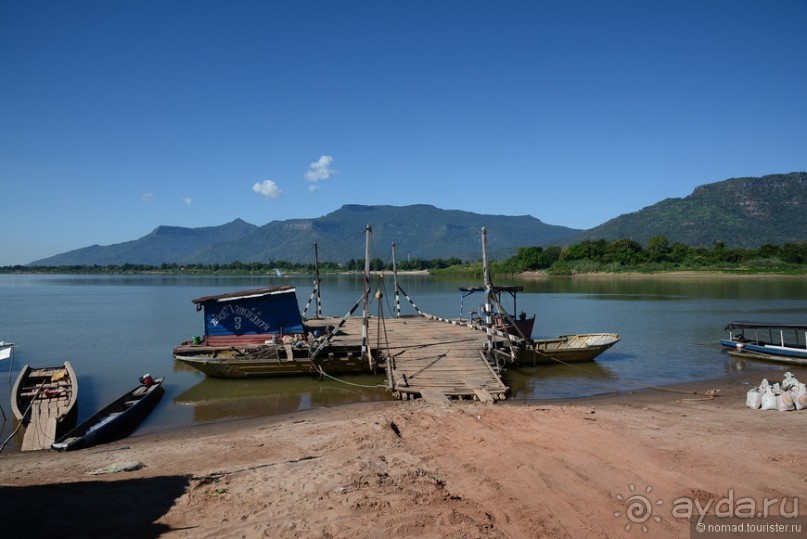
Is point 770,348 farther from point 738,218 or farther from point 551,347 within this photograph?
point 738,218

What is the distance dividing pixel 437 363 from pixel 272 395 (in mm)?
5973

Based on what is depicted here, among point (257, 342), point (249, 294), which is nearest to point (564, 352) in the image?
point (257, 342)

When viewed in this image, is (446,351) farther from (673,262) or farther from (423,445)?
(673,262)

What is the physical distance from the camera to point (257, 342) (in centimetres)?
2150

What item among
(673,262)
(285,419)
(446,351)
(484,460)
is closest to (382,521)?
(484,460)

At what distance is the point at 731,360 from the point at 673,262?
78783 mm

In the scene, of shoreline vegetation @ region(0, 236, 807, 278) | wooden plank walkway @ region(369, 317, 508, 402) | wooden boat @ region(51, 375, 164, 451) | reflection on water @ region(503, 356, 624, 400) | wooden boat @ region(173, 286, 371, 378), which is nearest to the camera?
wooden boat @ region(51, 375, 164, 451)

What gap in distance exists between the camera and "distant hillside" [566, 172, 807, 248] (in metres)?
152

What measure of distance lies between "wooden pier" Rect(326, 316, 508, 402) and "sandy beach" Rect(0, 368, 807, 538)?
7.89 ft

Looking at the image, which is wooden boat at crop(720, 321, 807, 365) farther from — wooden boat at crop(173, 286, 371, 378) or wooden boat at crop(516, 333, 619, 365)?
wooden boat at crop(173, 286, 371, 378)

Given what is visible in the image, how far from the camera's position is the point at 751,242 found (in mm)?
145500

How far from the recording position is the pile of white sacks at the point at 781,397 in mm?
12664
